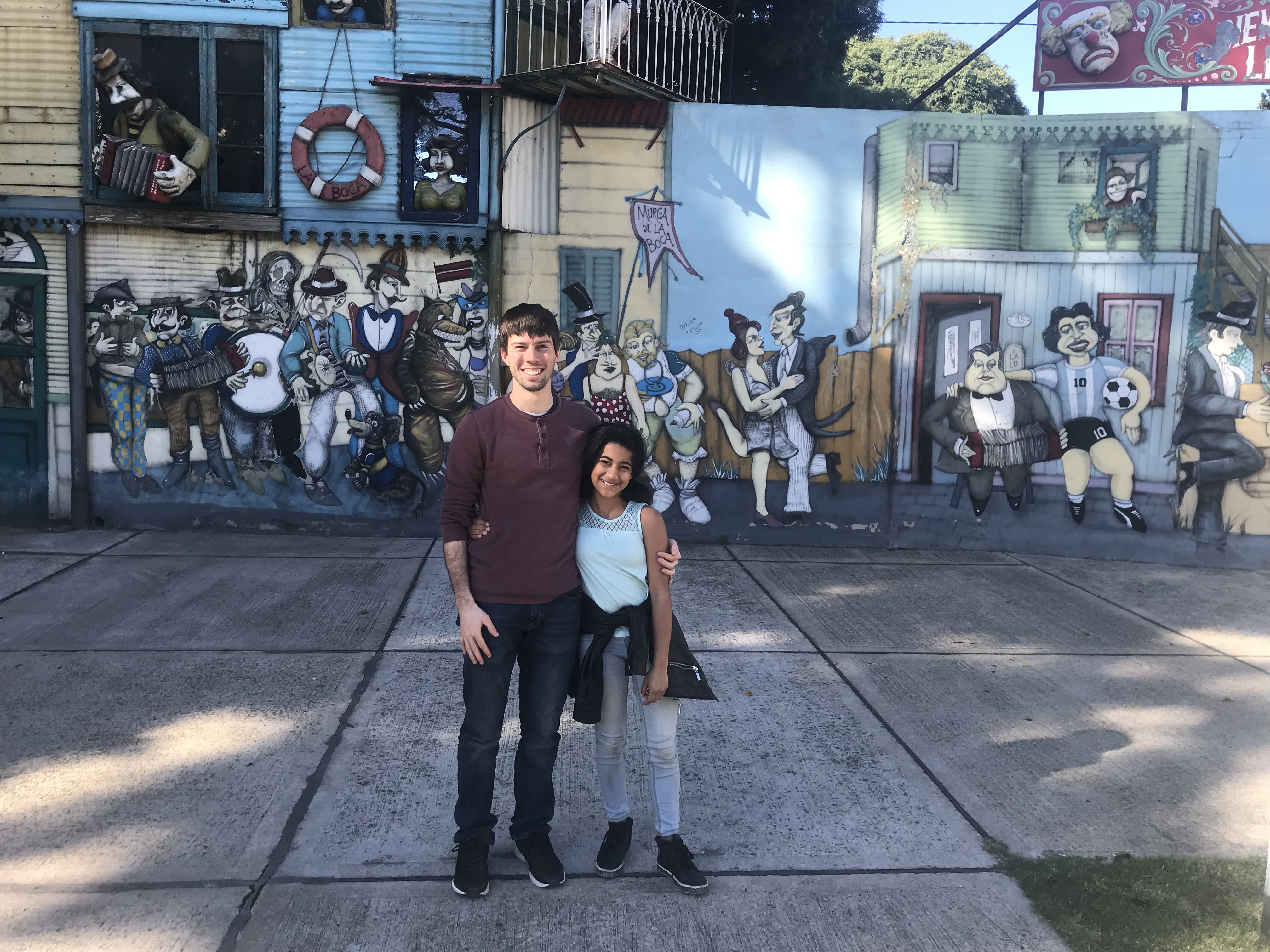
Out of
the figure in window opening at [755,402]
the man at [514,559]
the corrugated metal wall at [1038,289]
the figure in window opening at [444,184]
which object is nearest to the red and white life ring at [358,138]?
the figure in window opening at [444,184]

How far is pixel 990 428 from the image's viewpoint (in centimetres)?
863

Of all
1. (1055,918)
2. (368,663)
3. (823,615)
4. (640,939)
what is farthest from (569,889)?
(823,615)

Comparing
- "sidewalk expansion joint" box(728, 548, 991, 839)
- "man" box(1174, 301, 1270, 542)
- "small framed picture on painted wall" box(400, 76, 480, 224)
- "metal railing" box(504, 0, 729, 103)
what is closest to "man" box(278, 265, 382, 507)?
"small framed picture on painted wall" box(400, 76, 480, 224)

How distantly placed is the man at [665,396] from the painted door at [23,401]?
4584 mm

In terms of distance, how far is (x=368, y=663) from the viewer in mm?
5414

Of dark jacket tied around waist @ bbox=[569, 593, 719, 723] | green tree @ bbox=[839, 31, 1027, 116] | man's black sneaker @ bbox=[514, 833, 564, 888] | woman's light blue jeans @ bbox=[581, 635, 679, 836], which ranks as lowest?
man's black sneaker @ bbox=[514, 833, 564, 888]

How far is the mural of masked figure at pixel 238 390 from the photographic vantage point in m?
8.57

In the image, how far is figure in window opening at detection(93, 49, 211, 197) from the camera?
27.0ft

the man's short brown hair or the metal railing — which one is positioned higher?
the metal railing

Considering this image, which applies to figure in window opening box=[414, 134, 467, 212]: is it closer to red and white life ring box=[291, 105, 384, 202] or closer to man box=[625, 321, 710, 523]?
red and white life ring box=[291, 105, 384, 202]

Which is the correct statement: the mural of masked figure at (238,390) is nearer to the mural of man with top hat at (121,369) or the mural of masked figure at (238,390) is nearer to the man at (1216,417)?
the mural of man with top hat at (121,369)

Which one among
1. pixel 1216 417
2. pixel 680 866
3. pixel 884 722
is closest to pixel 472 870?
pixel 680 866

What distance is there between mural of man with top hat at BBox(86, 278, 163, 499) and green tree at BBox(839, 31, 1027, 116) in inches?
950

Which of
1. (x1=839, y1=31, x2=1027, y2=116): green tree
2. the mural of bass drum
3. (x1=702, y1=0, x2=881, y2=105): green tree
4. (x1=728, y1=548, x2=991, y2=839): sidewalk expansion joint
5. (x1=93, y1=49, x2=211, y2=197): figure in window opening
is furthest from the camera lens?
(x1=839, y1=31, x2=1027, y2=116): green tree
